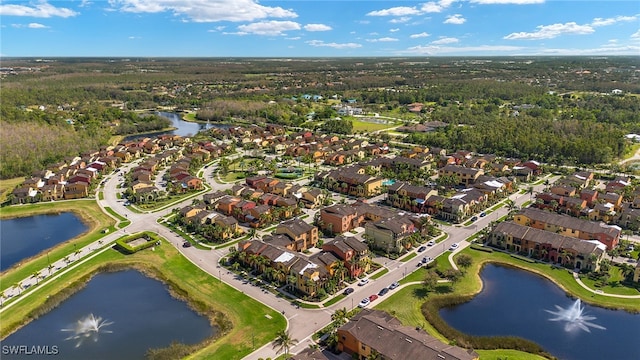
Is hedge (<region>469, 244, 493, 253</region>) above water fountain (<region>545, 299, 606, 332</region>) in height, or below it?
above

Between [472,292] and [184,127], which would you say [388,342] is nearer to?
[472,292]

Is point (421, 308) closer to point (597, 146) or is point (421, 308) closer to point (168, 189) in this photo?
point (168, 189)

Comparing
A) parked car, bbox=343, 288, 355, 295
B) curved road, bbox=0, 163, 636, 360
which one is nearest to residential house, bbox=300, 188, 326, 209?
curved road, bbox=0, 163, 636, 360

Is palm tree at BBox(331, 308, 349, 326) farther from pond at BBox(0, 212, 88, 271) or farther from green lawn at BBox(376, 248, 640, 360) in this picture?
pond at BBox(0, 212, 88, 271)

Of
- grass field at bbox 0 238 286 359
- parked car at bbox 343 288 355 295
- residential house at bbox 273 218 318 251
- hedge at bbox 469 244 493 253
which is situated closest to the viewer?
grass field at bbox 0 238 286 359

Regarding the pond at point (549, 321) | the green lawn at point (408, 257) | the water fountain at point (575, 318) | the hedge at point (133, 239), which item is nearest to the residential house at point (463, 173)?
the green lawn at point (408, 257)

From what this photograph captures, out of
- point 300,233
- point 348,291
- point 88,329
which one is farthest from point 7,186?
point 348,291

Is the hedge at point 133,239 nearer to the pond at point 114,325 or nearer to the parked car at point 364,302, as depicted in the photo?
the pond at point 114,325
